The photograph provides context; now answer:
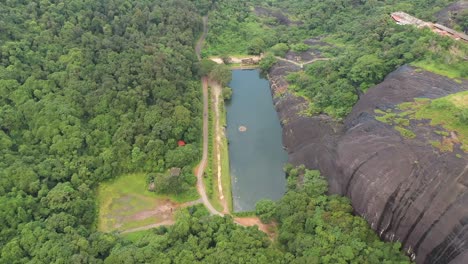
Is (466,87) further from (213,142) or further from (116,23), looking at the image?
(116,23)

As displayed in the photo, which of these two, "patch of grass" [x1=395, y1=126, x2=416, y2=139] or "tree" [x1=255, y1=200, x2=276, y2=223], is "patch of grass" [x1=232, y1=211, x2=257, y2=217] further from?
"patch of grass" [x1=395, y1=126, x2=416, y2=139]

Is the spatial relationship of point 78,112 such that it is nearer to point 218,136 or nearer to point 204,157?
point 204,157

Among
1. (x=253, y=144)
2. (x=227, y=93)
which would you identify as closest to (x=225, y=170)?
(x=253, y=144)

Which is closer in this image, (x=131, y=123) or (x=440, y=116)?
(x=440, y=116)

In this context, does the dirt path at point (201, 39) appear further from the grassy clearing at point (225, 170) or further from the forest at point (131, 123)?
the grassy clearing at point (225, 170)

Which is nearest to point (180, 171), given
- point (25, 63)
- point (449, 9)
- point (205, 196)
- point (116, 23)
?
point (205, 196)

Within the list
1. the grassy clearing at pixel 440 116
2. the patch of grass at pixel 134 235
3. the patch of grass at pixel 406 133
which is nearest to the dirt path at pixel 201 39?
the grassy clearing at pixel 440 116

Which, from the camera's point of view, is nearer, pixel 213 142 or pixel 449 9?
pixel 213 142
